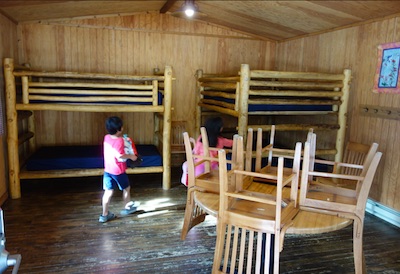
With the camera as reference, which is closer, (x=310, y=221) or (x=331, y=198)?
(x=310, y=221)

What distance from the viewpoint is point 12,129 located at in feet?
13.3

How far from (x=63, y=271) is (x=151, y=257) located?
71 cm

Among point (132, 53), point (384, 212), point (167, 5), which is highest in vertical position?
point (167, 5)

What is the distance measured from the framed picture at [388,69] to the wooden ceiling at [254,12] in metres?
0.37

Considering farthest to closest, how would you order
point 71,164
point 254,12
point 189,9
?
point 254,12 → point 71,164 → point 189,9

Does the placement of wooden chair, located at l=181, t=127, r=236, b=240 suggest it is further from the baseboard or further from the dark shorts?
the baseboard

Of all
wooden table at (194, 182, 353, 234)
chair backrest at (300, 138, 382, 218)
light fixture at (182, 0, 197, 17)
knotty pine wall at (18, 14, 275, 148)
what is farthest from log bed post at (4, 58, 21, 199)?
chair backrest at (300, 138, 382, 218)

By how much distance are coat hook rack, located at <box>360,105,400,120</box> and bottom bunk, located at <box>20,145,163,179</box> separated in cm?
278

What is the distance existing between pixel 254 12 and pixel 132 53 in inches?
84.1

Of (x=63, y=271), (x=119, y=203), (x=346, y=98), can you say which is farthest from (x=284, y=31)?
(x=63, y=271)

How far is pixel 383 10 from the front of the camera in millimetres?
3605

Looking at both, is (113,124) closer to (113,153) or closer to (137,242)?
(113,153)

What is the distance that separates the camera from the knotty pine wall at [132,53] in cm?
517

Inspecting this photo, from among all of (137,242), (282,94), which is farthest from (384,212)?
(137,242)
